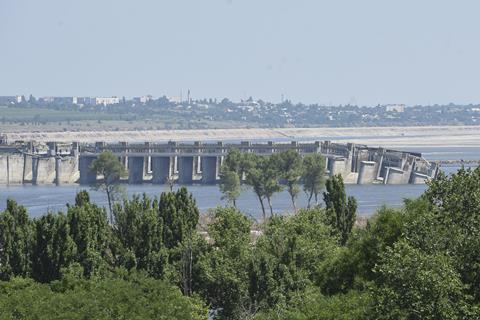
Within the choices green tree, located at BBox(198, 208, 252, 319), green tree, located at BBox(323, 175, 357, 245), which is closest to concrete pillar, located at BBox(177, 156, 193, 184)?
green tree, located at BBox(323, 175, 357, 245)

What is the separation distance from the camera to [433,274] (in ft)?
101

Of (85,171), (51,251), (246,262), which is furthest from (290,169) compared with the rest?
(246,262)

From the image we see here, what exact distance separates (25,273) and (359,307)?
17.3 metres

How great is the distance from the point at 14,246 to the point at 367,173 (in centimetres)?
10761

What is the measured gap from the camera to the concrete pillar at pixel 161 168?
15725 centimetres

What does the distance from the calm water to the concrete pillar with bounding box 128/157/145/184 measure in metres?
3.72

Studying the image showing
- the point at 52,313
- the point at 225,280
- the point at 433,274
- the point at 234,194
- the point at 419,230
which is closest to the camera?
the point at 433,274

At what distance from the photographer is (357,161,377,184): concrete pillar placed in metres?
155

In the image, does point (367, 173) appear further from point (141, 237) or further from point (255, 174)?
point (141, 237)

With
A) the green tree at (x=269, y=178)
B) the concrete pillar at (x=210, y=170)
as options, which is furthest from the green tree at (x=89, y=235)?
the concrete pillar at (x=210, y=170)

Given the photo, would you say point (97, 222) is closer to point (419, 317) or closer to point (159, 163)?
point (419, 317)

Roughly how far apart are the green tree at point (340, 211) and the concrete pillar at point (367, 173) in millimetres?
95951

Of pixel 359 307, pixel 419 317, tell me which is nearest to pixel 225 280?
pixel 359 307

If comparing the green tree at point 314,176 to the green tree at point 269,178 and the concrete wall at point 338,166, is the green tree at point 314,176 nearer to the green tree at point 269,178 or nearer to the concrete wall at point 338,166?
the green tree at point 269,178
